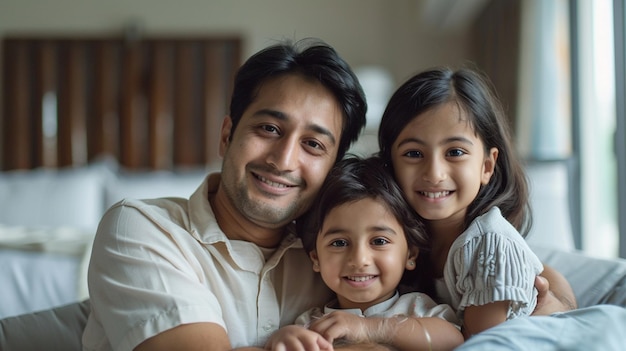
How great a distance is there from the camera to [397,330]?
1.17 m

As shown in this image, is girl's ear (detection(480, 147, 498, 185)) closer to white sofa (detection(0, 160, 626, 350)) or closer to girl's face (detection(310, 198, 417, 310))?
girl's face (detection(310, 198, 417, 310))

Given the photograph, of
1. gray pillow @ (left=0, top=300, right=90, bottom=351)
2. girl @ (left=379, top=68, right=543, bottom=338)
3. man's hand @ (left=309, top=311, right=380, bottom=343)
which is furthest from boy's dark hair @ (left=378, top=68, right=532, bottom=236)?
gray pillow @ (left=0, top=300, right=90, bottom=351)

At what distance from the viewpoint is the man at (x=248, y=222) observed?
1209mm

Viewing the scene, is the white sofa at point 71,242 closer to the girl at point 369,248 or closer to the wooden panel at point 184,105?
the girl at point 369,248

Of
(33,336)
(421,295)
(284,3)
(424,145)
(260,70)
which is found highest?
(284,3)

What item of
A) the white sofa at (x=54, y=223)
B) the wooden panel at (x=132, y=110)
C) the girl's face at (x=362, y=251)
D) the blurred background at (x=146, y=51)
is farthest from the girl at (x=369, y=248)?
the wooden panel at (x=132, y=110)

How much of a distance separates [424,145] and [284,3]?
14.4 ft

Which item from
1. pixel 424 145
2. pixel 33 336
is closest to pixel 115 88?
pixel 33 336

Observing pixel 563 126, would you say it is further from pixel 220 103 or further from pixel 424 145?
pixel 220 103

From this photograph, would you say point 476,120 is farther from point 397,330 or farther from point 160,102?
point 160,102

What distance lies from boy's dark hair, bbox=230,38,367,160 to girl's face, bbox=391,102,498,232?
0.21 meters

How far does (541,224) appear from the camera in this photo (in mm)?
2826

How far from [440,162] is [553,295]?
398 millimetres

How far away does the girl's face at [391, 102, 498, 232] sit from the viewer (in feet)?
4.42
